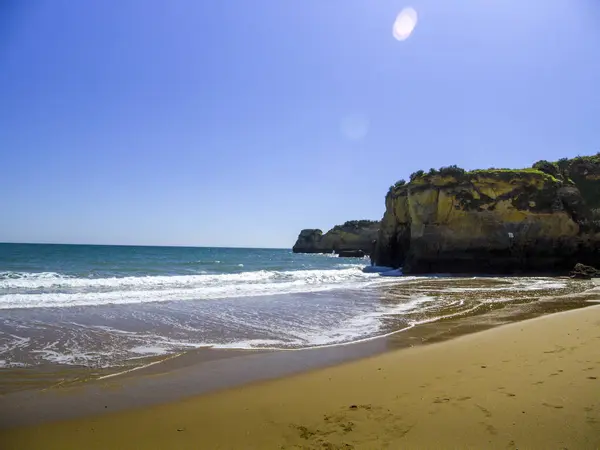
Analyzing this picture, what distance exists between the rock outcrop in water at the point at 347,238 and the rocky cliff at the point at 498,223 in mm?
53823

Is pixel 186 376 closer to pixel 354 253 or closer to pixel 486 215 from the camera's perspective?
pixel 486 215

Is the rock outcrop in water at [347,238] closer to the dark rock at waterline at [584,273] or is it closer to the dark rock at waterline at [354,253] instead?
the dark rock at waterline at [354,253]

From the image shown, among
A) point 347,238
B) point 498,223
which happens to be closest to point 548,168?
point 498,223

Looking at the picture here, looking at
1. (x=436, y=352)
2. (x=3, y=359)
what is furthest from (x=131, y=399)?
(x=436, y=352)

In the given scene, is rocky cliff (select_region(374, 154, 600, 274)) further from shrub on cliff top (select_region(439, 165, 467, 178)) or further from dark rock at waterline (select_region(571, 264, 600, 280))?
dark rock at waterline (select_region(571, 264, 600, 280))

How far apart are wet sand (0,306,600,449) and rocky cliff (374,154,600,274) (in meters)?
27.6

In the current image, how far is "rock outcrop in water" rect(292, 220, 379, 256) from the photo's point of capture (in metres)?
93.5

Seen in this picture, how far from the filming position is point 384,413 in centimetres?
377

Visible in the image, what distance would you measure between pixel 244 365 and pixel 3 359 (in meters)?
4.12

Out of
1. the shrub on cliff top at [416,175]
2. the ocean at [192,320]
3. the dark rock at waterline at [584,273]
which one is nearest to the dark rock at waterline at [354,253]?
the shrub on cliff top at [416,175]

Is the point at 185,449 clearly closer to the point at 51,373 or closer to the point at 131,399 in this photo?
the point at 131,399

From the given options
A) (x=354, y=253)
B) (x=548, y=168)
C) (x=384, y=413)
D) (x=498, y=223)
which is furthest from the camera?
(x=354, y=253)

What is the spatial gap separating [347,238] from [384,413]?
94564 mm

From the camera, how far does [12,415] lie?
4.07 m
